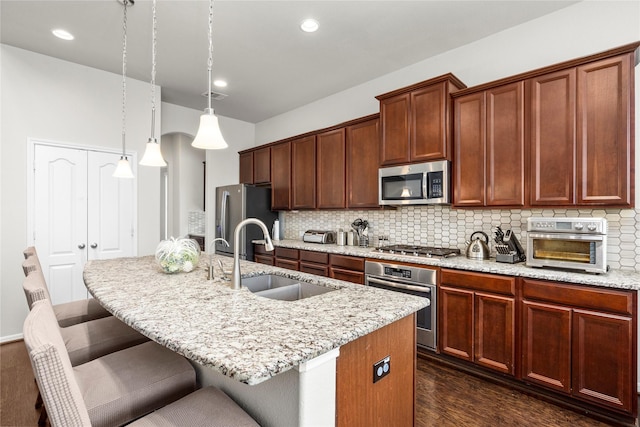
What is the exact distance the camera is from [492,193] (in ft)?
8.79

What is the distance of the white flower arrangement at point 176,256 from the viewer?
1.98 m

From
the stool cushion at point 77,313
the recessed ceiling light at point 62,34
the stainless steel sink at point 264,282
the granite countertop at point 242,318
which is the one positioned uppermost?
the recessed ceiling light at point 62,34

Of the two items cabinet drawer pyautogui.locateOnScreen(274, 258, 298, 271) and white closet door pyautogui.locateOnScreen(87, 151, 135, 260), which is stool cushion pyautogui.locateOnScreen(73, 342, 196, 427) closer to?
cabinet drawer pyautogui.locateOnScreen(274, 258, 298, 271)

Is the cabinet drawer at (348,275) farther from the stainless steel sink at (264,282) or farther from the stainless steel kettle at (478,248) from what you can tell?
the stainless steel sink at (264,282)

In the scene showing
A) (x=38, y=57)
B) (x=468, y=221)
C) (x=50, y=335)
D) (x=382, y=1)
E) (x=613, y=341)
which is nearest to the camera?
(x=50, y=335)

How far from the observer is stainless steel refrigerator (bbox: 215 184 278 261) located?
4.68 meters

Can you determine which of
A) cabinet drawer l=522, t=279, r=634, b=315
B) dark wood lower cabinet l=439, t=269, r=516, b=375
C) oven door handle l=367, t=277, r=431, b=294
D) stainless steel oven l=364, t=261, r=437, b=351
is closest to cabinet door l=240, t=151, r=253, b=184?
oven door handle l=367, t=277, r=431, b=294

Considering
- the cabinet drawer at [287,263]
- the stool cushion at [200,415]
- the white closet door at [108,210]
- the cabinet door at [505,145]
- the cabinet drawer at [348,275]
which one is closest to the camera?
the stool cushion at [200,415]

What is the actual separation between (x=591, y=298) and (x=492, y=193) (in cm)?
101

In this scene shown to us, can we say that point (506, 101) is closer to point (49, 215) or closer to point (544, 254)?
point (544, 254)

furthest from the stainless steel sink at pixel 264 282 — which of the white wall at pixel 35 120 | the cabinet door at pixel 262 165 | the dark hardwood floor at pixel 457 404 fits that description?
the cabinet door at pixel 262 165

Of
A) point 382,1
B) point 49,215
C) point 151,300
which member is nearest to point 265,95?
point 382,1

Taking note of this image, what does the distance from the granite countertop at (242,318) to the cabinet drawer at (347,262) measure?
1516 millimetres

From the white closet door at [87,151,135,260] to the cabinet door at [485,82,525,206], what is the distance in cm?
408
